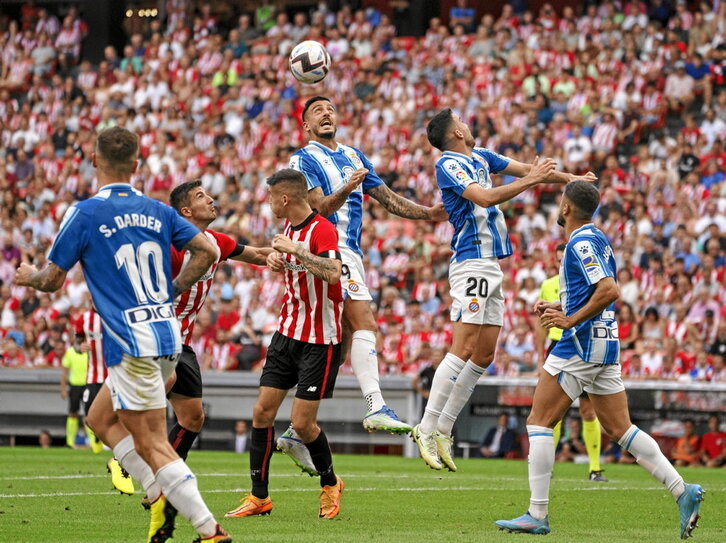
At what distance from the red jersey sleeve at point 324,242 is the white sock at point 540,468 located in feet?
6.49

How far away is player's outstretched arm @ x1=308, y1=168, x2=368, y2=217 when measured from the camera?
32.1 ft

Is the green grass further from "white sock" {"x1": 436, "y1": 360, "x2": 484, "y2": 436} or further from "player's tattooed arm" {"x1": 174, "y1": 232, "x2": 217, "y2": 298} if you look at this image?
"player's tattooed arm" {"x1": 174, "y1": 232, "x2": 217, "y2": 298}

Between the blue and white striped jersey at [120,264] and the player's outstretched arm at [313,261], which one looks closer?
the blue and white striped jersey at [120,264]

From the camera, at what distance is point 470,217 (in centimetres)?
1056

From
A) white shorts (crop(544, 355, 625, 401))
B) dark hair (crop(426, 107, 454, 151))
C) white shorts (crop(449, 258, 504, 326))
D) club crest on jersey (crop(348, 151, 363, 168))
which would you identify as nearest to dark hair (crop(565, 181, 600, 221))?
white shorts (crop(544, 355, 625, 401))

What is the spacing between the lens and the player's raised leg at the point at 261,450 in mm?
9844

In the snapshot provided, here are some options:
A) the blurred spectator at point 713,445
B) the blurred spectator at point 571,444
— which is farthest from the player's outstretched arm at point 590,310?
the blurred spectator at point 571,444

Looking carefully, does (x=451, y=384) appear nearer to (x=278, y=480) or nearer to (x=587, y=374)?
(x=587, y=374)

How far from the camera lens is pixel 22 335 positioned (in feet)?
84.2

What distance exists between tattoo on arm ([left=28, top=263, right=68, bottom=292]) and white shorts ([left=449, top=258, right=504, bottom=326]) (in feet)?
13.8

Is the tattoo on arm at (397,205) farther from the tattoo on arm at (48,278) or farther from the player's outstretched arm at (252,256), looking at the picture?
the tattoo on arm at (48,278)

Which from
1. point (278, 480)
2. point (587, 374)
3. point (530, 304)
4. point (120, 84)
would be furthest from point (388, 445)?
point (120, 84)

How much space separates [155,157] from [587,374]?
71.6 feet

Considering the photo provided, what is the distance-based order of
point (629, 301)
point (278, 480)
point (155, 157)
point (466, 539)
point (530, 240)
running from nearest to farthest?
point (466, 539), point (278, 480), point (629, 301), point (530, 240), point (155, 157)
